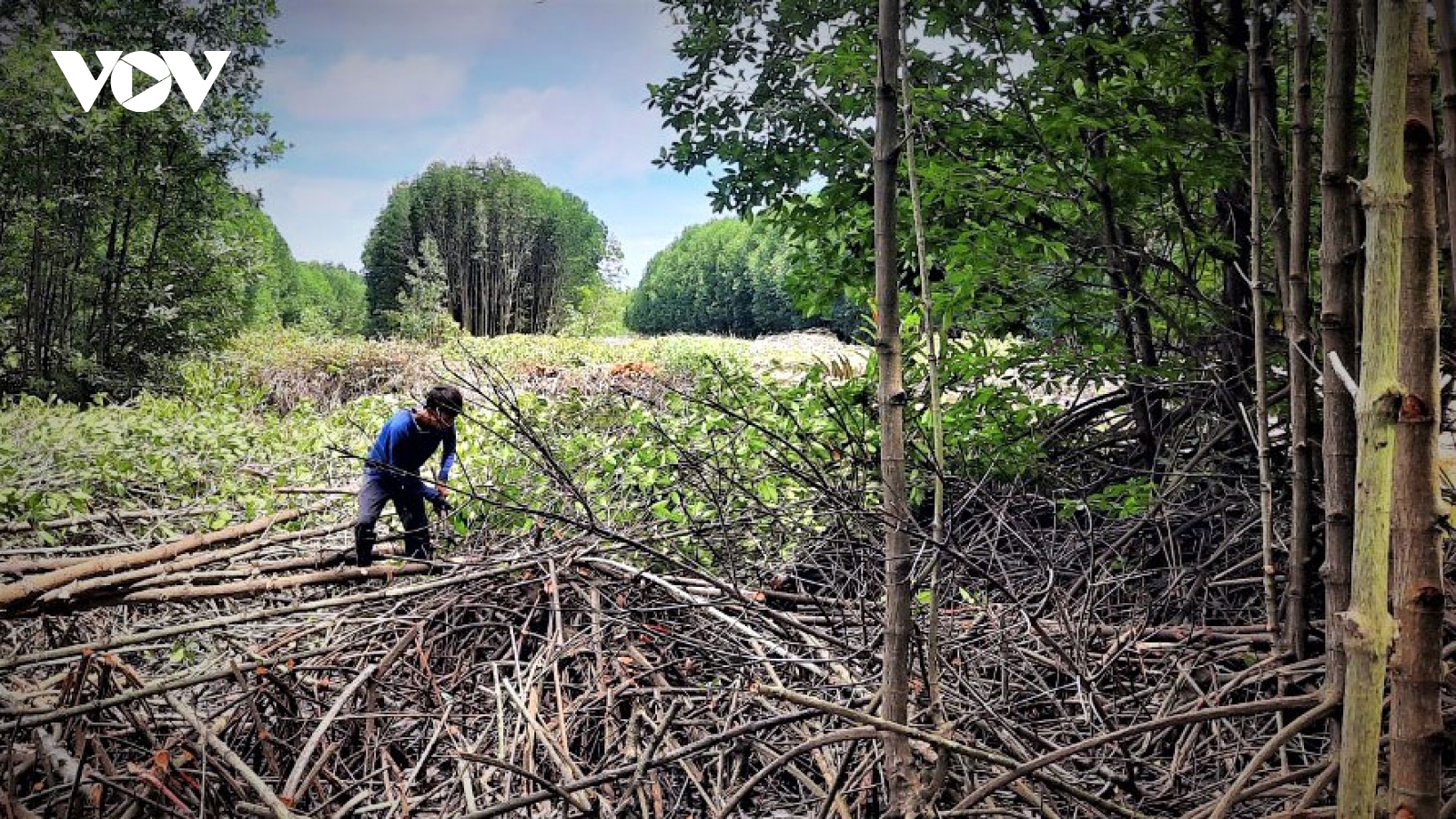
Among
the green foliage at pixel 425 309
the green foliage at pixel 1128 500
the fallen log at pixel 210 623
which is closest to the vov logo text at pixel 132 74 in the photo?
the fallen log at pixel 210 623

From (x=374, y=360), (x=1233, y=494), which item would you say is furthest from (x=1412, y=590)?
(x=374, y=360)

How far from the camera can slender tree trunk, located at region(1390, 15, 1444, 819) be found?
2.05ft

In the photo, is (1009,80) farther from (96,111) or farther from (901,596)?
(96,111)

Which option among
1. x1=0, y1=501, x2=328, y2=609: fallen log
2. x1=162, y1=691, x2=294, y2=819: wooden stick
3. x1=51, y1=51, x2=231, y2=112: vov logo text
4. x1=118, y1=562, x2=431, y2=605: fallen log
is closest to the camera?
x1=162, y1=691, x2=294, y2=819: wooden stick

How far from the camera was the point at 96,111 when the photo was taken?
3.93 meters

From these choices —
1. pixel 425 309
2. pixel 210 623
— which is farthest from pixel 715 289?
pixel 210 623

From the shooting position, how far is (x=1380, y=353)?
0.61m

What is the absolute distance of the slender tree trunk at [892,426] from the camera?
856mm

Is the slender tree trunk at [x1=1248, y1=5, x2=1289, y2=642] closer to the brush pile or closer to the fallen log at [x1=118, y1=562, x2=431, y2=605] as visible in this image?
the brush pile

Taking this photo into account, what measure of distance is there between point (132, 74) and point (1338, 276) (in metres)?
4.96

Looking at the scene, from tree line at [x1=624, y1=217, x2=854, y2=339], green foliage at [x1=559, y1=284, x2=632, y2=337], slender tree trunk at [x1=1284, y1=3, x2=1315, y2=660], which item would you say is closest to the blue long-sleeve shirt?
slender tree trunk at [x1=1284, y1=3, x2=1315, y2=660]

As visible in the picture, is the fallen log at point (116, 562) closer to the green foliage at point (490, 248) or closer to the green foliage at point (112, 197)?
the green foliage at point (112, 197)

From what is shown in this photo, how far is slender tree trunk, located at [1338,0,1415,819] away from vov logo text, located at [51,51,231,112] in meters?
3.99

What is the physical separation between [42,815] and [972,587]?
2.05 meters
